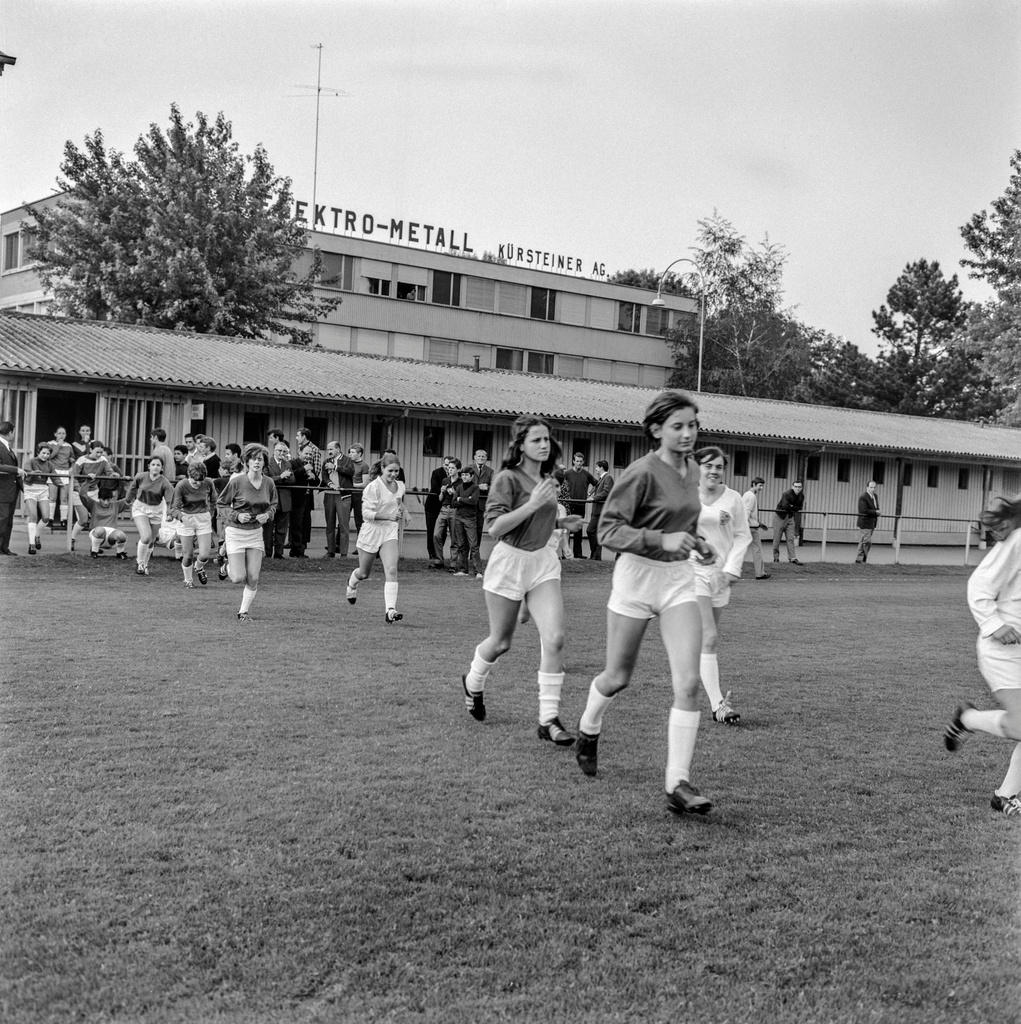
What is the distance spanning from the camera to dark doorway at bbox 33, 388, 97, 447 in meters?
35.4

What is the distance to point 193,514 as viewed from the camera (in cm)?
1641

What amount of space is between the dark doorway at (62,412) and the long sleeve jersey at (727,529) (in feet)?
97.2

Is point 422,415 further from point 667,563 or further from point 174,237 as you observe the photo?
point 667,563

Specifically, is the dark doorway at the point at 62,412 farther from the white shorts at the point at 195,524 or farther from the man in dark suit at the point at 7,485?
the white shorts at the point at 195,524

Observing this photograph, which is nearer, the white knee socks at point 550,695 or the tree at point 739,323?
the white knee socks at point 550,695

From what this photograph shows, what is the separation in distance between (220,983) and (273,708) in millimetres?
4389

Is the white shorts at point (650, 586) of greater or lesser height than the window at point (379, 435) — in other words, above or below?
below

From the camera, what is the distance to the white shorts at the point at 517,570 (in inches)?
305

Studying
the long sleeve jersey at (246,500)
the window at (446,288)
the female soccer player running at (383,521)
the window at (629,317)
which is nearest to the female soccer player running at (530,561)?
the female soccer player running at (383,521)

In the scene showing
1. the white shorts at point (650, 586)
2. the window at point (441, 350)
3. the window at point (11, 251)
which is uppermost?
the window at point (11, 251)

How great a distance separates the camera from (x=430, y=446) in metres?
32.3

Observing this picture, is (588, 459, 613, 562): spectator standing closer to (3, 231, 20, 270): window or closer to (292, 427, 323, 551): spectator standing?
(292, 427, 323, 551): spectator standing

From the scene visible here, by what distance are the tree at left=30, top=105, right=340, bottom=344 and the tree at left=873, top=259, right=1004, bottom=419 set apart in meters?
48.1

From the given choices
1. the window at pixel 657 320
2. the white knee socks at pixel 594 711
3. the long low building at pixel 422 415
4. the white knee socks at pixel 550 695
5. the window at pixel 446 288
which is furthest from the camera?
the window at pixel 657 320
